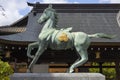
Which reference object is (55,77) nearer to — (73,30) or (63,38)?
(63,38)

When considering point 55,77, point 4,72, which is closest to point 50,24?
point 55,77

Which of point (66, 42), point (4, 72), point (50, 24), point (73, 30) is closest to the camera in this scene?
point (4, 72)

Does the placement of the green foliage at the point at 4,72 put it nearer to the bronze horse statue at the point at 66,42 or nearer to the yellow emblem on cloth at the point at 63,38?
the bronze horse statue at the point at 66,42

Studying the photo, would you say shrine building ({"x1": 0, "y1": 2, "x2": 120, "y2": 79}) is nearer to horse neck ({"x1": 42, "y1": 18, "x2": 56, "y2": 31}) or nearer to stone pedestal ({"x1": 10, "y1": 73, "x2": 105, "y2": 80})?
horse neck ({"x1": 42, "y1": 18, "x2": 56, "y2": 31})

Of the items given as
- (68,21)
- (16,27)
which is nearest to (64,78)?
(68,21)

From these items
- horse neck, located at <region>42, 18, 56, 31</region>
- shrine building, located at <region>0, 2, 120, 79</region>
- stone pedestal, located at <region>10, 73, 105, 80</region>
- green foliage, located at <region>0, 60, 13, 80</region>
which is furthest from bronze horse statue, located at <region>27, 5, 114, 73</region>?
shrine building, located at <region>0, 2, 120, 79</region>

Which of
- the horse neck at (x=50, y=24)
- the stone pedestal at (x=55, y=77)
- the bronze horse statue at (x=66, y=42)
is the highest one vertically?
the horse neck at (x=50, y=24)

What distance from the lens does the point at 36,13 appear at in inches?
741

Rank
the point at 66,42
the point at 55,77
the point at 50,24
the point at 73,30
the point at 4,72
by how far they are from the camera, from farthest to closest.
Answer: the point at 73,30
the point at 50,24
the point at 66,42
the point at 4,72
the point at 55,77

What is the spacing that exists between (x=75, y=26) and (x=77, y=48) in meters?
7.60

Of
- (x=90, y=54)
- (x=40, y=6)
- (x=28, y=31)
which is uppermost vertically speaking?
(x=40, y=6)

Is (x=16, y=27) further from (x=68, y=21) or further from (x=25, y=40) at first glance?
(x=25, y=40)

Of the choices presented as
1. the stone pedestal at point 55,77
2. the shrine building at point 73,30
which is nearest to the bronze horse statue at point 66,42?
the stone pedestal at point 55,77

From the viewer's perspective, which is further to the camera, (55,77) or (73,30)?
(73,30)
